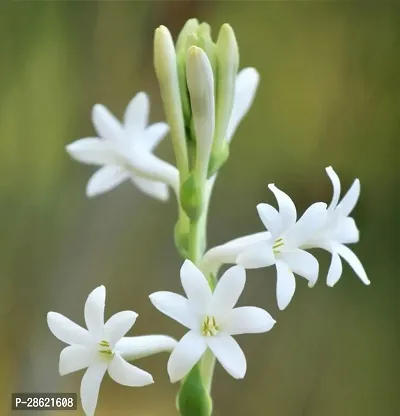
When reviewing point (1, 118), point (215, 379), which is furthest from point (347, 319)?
point (1, 118)

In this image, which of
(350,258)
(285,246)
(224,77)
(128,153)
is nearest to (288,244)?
(285,246)

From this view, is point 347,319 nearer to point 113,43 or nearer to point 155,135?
point 155,135

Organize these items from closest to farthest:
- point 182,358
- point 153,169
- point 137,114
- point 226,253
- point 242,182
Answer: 1. point 182,358
2. point 226,253
3. point 153,169
4. point 137,114
5. point 242,182

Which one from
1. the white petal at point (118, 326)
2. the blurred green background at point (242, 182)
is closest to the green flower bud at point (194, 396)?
the white petal at point (118, 326)

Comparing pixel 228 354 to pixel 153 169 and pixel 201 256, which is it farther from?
pixel 153 169

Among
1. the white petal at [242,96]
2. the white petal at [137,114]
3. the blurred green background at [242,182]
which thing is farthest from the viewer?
the blurred green background at [242,182]

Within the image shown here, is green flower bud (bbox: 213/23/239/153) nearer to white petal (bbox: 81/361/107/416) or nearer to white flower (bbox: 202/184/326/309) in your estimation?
white flower (bbox: 202/184/326/309)

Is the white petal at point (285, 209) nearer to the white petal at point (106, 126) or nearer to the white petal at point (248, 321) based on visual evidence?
the white petal at point (248, 321)
